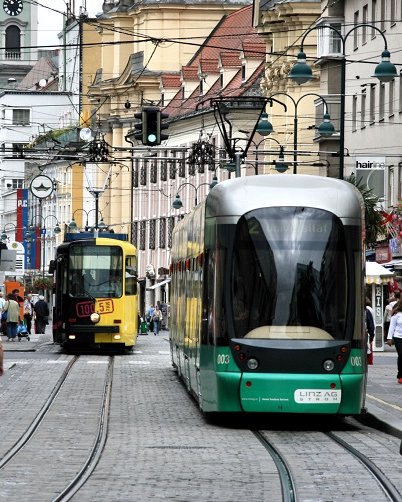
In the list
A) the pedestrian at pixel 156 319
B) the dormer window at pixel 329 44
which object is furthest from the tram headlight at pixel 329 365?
the pedestrian at pixel 156 319

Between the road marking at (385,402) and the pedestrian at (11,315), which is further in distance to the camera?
the pedestrian at (11,315)

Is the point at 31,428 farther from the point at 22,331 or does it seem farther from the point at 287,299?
the point at 22,331

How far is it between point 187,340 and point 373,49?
3880 cm

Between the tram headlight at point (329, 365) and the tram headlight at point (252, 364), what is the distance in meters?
0.79

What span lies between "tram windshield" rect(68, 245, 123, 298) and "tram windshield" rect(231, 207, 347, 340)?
23.6 meters

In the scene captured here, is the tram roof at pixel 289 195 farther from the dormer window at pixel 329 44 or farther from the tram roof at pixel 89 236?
the dormer window at pixel 329 44

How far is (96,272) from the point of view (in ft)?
150

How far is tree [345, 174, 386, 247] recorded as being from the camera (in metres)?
57.3

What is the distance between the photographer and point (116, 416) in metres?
24.8

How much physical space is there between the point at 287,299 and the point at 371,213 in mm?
35851

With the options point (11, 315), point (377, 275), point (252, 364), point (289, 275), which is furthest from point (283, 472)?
point (11, 315)

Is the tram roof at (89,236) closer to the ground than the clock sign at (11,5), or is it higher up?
closer to the ground

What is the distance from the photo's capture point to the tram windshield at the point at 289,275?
2189 cm

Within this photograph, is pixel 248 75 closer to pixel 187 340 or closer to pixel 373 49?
pixel 373 49
